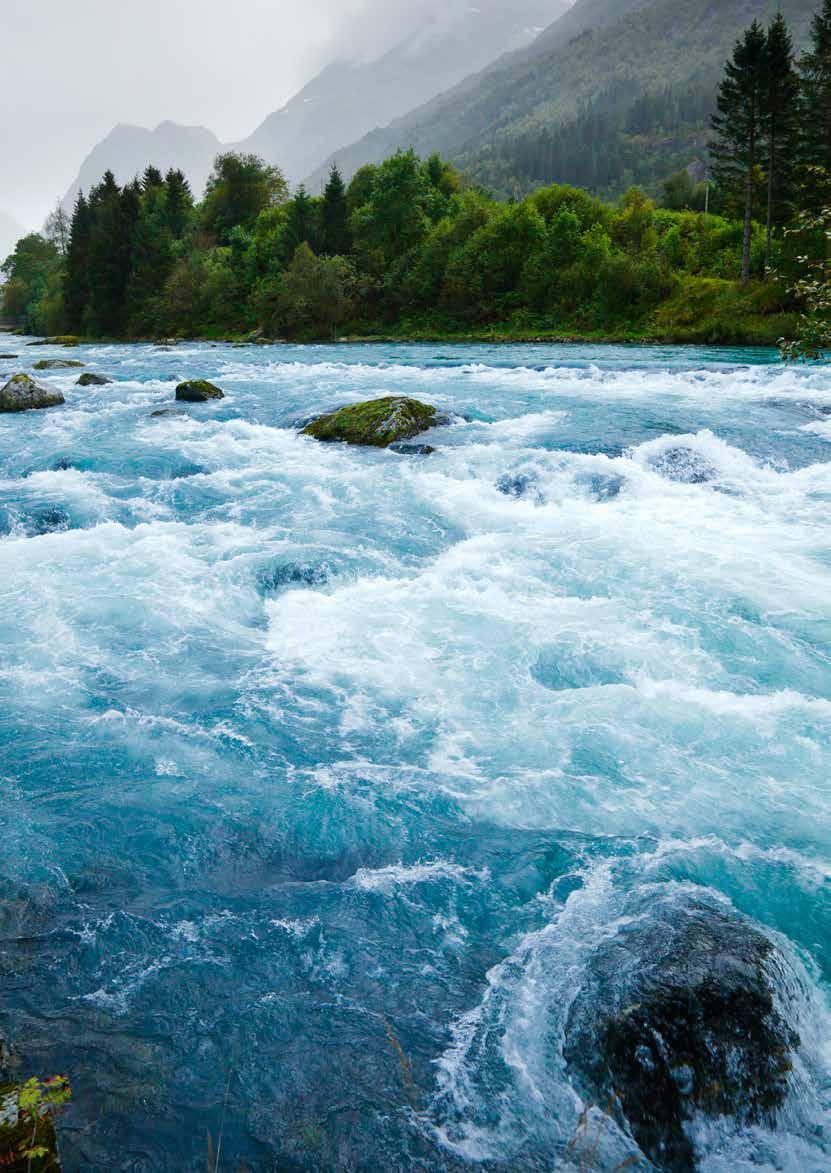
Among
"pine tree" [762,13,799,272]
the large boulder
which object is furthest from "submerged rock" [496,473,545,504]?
"pine tree" [762,13,799,272]

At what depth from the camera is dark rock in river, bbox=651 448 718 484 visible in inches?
553

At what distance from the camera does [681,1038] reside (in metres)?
3.69

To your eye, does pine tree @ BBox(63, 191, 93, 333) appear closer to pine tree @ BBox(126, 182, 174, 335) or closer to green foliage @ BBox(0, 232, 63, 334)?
pine tree @ BBox(126, 182, 174, 335)

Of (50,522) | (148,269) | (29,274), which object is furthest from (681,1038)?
(29,274)

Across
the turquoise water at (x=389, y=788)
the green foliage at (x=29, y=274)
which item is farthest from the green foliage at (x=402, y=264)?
the turquoise water at (x=389, y=788)

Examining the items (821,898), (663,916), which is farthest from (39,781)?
(821,898)

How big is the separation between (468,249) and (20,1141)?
56.6m

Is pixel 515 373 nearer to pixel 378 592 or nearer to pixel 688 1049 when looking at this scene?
pixel 378 592

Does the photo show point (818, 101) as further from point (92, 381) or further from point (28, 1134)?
point (28, 1134)

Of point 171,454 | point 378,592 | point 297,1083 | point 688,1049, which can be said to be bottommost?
point 297,1083

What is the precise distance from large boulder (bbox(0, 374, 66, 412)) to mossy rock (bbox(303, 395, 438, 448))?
991cm

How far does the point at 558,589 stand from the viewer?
9.69 metres

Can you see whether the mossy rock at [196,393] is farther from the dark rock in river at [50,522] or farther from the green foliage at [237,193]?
the green foliage at [237,193]

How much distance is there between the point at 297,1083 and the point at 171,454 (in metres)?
14.6
